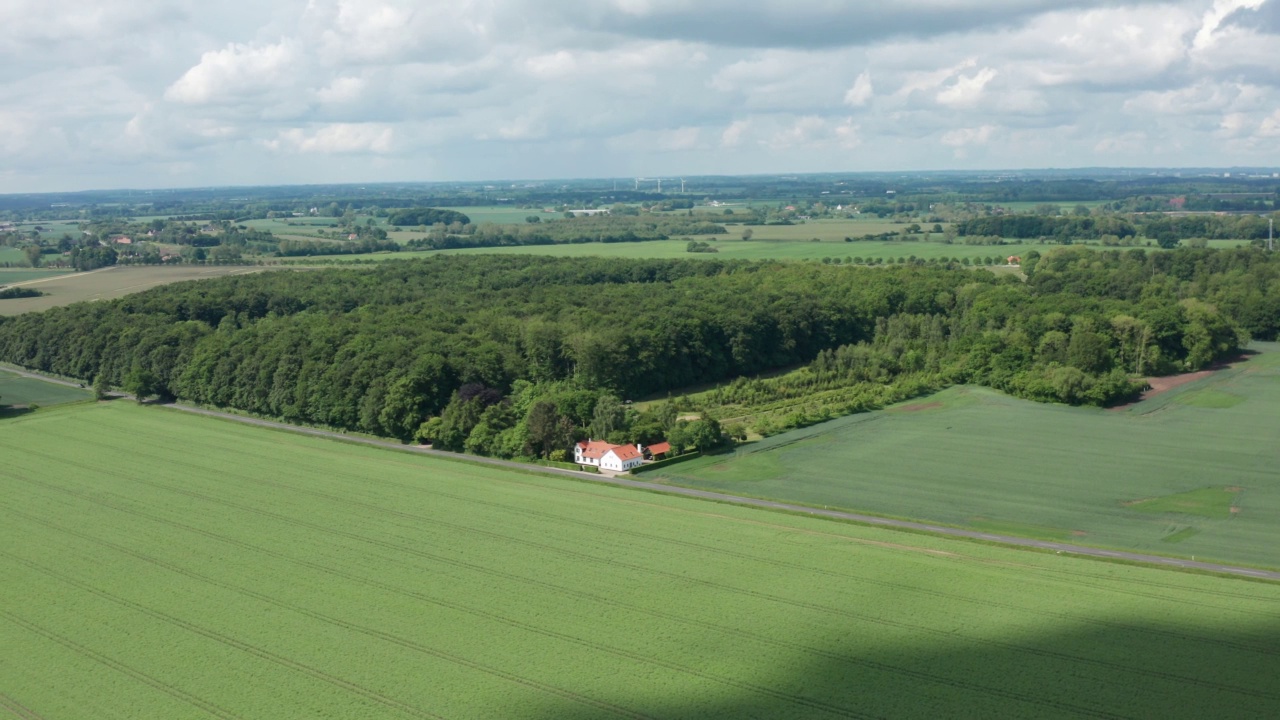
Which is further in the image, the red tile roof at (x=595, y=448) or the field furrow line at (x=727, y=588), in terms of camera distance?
the red tile roof at (x=595, y=448)

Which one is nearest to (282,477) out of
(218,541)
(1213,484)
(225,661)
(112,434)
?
(218,541)

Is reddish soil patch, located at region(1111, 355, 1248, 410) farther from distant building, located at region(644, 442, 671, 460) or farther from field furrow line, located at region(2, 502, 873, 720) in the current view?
field furrow line, located at region(2, 502, 873, 720)

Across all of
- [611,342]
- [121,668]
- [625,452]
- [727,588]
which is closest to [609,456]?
[625,452]

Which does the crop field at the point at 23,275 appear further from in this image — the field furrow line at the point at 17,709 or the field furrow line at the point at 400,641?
the field furrow line at the point at 17,709

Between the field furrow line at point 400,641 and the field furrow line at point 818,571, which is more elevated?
the field furrow line at point 400,641

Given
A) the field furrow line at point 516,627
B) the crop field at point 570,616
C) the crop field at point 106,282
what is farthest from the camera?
the crop field at point 106,282

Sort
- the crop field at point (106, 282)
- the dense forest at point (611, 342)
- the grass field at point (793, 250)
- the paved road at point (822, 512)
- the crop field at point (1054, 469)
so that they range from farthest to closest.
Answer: the grass field at point (793, 250)
the crop field at point (106, 282)
the dense forest at point (611, 342)
the crop field at point (1054, 469)
the paved road at point (822, 512)

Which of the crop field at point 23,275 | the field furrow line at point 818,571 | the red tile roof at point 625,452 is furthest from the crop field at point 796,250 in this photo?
the field furrow line at point 818,571
